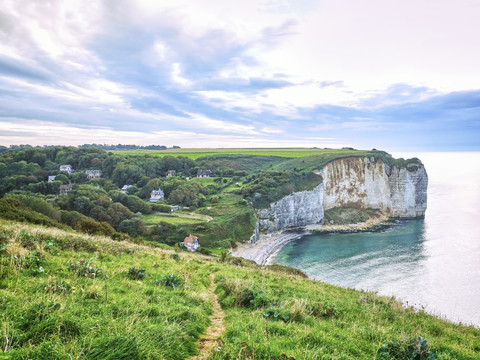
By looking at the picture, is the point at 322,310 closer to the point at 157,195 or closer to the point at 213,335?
the point at 213,335

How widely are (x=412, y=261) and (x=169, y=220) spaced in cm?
5971

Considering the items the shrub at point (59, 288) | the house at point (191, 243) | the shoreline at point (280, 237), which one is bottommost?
the shoreline at point (280, 237)

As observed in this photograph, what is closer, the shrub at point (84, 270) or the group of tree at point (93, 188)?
the shrub at point (84, 270)

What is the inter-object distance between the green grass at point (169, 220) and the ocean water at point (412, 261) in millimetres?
24506

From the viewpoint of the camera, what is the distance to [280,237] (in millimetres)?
78375

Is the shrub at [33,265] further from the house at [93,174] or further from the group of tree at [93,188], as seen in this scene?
the house at [93,174]

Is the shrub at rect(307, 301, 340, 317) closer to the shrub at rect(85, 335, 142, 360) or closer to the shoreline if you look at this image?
the shrub at rect(85, 335, 142, 360)

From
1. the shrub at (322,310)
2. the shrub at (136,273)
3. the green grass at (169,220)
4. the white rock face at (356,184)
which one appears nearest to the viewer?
the shrub at (322,310)

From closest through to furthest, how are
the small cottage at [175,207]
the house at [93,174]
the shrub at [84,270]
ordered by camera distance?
1. the shrub at [84,270]
2. the small cottage at [175,207]
3. the house at [93,174]

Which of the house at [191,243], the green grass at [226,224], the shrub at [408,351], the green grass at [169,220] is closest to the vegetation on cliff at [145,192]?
the green grass at [226,224]

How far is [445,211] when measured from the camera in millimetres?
105312

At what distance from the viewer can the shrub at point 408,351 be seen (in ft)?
15.9

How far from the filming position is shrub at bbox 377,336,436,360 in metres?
4.86

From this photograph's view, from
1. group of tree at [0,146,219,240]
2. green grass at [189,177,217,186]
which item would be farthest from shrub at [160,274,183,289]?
green grass at [189,177,217,186]
